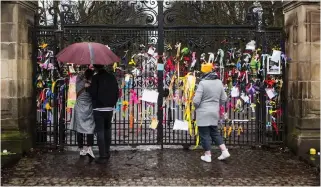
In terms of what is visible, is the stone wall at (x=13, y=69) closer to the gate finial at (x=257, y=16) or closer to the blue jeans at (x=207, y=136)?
the blue jeans at (x=207, y=136)

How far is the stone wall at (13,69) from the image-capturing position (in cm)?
830

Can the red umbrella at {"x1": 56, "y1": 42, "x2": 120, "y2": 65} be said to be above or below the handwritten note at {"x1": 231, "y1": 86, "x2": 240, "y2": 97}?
above

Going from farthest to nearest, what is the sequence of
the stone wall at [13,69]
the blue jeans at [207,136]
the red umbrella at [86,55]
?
the stone wall at [13,69], the blue jeans at [207,136], the red umbrella at [86,55]

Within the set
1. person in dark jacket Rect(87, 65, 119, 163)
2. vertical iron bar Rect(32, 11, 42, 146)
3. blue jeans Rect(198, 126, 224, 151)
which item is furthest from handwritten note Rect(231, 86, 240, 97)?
vertical iron bar Rect(32, 11, 42, 146)

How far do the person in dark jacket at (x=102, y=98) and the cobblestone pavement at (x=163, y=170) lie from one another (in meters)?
0.45

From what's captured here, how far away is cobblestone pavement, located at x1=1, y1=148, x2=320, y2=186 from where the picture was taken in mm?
6633

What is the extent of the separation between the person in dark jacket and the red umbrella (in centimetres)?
31

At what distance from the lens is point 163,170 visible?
289 inches

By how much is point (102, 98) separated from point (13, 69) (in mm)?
2029

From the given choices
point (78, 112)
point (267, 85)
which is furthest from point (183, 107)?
point (78, 112)

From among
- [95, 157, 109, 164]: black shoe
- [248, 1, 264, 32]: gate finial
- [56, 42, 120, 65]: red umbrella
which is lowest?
[95, 157, 109, 164]: black shoe

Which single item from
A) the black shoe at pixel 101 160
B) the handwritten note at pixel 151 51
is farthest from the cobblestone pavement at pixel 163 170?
the handwritten note at pixel 151 51

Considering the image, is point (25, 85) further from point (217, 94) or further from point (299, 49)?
point (299, 49)

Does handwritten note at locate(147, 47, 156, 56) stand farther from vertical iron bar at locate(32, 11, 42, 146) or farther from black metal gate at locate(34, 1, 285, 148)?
vertical iron bar at locate(32, 11, 42, 146)
